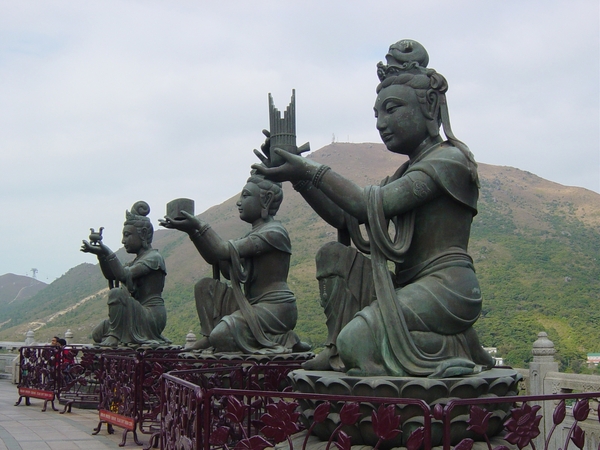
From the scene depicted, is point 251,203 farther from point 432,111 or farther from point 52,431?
point 432,111

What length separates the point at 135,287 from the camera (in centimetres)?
1086

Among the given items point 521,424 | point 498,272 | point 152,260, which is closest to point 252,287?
point 152,260

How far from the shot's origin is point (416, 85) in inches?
188

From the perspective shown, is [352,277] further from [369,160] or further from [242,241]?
[369,160]

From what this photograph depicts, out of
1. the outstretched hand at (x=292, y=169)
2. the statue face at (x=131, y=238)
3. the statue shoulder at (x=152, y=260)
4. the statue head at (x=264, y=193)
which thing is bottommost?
the statue shoulder at (x=152, y=260)

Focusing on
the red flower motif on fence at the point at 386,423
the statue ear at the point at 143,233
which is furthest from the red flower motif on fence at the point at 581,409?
the statue ear at the point at 143,233

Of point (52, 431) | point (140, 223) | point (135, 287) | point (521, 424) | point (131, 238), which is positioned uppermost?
point (140, 223)

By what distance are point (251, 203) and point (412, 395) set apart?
4.47 meters

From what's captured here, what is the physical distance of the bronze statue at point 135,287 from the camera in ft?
34.6

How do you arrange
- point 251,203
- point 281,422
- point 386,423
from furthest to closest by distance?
point 251,203, point 281,422, point 386,423

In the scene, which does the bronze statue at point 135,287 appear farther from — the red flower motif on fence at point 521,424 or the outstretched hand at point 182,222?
the red flower motif on fence at point 521,424

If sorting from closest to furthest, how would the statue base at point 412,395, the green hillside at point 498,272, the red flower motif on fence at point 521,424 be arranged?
the red flower motif on fence at point 521,424
the statue base at point 412,395
the green hillside at point 498,272

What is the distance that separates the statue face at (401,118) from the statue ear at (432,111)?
0.03 m

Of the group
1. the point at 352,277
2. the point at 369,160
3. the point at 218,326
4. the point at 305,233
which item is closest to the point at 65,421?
the point at 218,326
